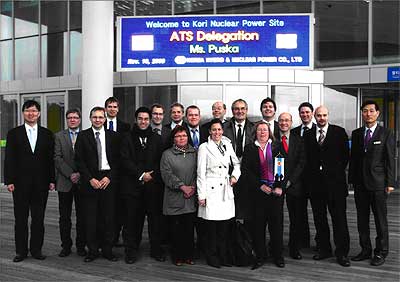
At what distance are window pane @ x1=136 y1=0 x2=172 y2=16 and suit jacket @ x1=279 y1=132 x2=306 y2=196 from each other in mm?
8835

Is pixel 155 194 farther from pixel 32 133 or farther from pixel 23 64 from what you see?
pixel 23 64

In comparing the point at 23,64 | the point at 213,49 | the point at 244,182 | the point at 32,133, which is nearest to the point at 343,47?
the point at 213,49

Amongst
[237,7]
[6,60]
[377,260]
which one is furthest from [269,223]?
[6,60]

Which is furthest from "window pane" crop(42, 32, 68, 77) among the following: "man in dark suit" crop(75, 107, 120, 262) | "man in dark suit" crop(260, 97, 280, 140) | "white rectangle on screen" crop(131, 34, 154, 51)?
"man in dark suit" crop(260, 97, 280, 140)

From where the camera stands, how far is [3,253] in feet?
21.2

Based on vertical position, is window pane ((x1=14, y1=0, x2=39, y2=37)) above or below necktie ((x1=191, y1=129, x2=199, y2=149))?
above

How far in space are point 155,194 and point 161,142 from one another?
0.64 meters

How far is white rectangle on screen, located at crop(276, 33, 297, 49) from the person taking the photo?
424 inches

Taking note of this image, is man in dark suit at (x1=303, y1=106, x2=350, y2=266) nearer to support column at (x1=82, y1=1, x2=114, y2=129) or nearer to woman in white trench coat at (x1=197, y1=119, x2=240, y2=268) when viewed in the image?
woman in white trench coat at (x1=197, y1=119, x2=240, y2=268)

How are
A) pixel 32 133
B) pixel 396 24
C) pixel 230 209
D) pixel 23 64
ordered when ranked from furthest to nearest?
pixel 23 64
pixel 396 24
pixel 32 133
pixel 230 209

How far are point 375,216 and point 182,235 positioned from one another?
2316 mm

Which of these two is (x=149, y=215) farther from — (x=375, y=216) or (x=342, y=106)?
(x=342, y=106)

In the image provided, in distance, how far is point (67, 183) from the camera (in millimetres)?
6266

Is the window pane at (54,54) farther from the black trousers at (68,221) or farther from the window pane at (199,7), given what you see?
the black trousers at (68,221)
